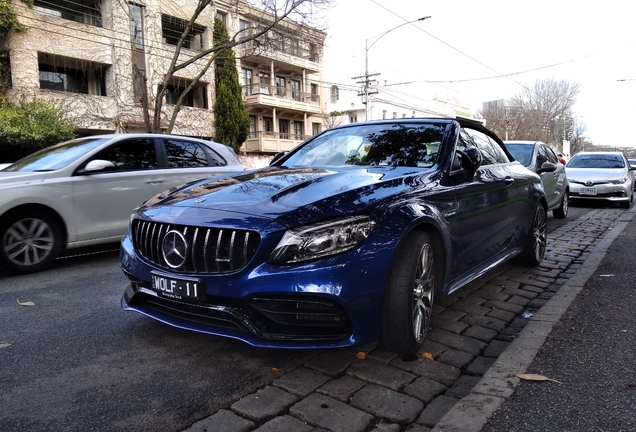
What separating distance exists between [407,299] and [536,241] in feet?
10.8

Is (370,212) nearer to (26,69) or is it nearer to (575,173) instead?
(575,173)

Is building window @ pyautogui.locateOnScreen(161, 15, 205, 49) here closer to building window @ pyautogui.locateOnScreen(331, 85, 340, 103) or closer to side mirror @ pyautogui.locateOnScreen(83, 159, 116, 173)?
side mirror @ pyautogui.locateOnScreen(83, 159, 116, 173)

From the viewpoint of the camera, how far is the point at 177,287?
105 inches

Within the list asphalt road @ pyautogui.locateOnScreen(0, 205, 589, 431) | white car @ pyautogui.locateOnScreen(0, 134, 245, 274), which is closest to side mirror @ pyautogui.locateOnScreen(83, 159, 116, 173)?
white car @ pyautogui.locateOnScreen(0, 134, 245, 274)

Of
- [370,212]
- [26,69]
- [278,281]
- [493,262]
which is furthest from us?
[26,69]

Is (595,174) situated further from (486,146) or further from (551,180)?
(486,146)

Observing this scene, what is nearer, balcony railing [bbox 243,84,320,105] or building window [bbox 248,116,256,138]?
balcony railing [bbox 243,84,320,105]

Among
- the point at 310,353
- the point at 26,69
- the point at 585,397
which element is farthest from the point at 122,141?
the point at 26,69

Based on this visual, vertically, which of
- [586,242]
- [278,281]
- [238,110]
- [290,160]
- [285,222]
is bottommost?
[586,242]

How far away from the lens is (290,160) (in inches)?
176

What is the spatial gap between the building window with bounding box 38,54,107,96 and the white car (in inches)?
709

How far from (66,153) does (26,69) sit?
17.3 metres

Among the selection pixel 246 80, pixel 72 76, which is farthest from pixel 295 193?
pixel 246 80

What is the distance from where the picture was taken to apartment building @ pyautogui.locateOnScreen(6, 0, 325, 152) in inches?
775
